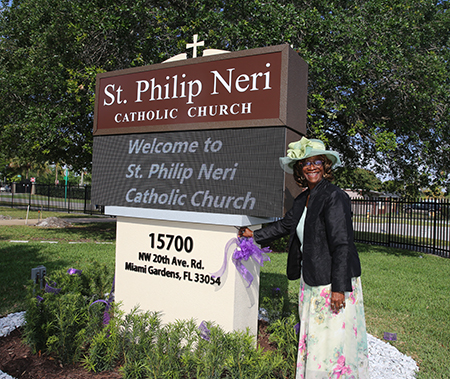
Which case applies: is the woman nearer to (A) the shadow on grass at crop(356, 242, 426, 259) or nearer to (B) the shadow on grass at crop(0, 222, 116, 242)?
(A) the shadow on grass at crop(356, 242, 426, 259)


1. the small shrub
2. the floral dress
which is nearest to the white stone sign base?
the small shrub

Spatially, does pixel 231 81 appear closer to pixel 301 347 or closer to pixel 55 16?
pixel 301 347

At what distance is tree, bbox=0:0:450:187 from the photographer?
30.6 ft

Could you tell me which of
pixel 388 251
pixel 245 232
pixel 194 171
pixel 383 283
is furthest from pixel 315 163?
pixel 388 251

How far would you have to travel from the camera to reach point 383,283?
7703 millimetres

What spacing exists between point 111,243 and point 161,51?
623cm

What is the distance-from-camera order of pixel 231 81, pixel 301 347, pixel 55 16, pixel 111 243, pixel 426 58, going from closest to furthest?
pixel 301 347
pixel 231 81
pixel 426 58
pixel 55 16
pixel 111 243

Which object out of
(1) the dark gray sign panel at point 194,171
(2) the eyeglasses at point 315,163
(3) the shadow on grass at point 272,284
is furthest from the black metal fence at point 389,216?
(3) the shadow on grass at point 272,284

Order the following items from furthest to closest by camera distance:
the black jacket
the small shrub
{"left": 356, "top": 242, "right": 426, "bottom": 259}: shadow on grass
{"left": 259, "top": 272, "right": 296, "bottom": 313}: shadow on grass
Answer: {"left": 356, "top": 242, "right": 426, "bottom": 259}: shadow on grass < {"left": 259, "top": 272, "right": 296, "bottom": 313}: shadow on grass < the small shrub < the black jacket

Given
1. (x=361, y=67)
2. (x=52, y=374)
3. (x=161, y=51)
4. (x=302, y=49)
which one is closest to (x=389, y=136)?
(x=361, y=67)

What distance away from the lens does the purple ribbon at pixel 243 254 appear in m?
3.27

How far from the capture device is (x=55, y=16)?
34.1 feet

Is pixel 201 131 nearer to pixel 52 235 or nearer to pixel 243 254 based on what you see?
pixel 243 254

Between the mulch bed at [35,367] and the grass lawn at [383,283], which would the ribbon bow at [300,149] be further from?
the grass lawn at [383,283]
